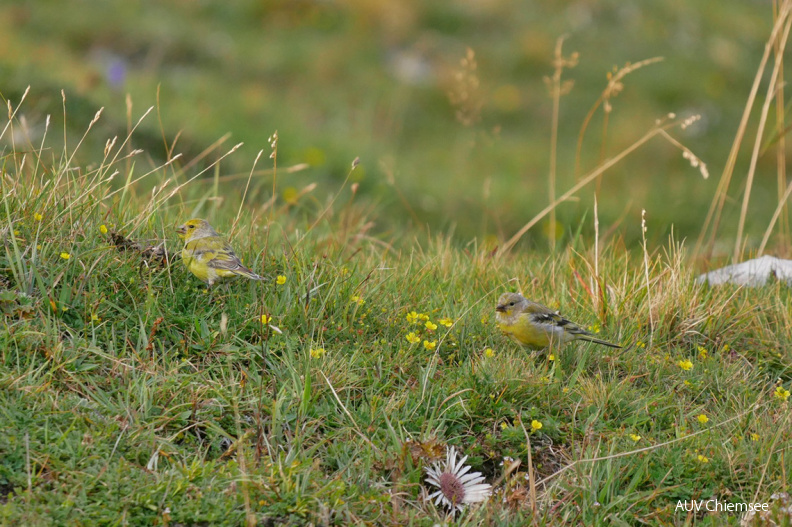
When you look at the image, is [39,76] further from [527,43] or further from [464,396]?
[527,43]

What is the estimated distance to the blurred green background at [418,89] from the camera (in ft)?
33.1

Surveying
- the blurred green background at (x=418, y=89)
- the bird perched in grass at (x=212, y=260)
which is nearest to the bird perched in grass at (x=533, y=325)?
the bird perched in grass at (x=212, y=260)

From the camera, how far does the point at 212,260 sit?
13.4ft

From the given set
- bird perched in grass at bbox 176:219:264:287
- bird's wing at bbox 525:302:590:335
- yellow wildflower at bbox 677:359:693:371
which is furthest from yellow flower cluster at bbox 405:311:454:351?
yellow wildflower at bbox 677:359:693:371

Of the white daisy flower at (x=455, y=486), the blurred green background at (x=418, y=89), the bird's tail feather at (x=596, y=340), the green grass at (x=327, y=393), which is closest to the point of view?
the green grass at (x=327, y=393)

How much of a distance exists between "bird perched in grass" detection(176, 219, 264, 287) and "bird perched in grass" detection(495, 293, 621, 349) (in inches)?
49.3

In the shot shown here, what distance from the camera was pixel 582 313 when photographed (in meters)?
4.83

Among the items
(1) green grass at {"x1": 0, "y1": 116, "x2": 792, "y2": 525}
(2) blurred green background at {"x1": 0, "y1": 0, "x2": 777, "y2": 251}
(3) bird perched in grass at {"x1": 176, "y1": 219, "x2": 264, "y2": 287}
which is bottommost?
(2) blurred green background at {"x1": 0, "y1": 0, "x2": 777, "y2": 251}

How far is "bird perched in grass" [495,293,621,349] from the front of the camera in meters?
4.14

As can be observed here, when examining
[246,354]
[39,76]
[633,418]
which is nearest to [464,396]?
[633,418]

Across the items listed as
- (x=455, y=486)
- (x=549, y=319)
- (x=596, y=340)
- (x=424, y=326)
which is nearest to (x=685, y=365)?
(x=596, y=340)

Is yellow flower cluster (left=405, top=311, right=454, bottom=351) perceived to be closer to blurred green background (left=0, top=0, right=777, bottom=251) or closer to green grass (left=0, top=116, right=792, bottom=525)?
green grass (left=0, top=116, right=792, bottom=525)

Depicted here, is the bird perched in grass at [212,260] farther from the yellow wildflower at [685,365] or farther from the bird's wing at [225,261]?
the yellow wildflower at [685,365]

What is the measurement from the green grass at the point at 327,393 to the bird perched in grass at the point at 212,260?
13 centimetres
